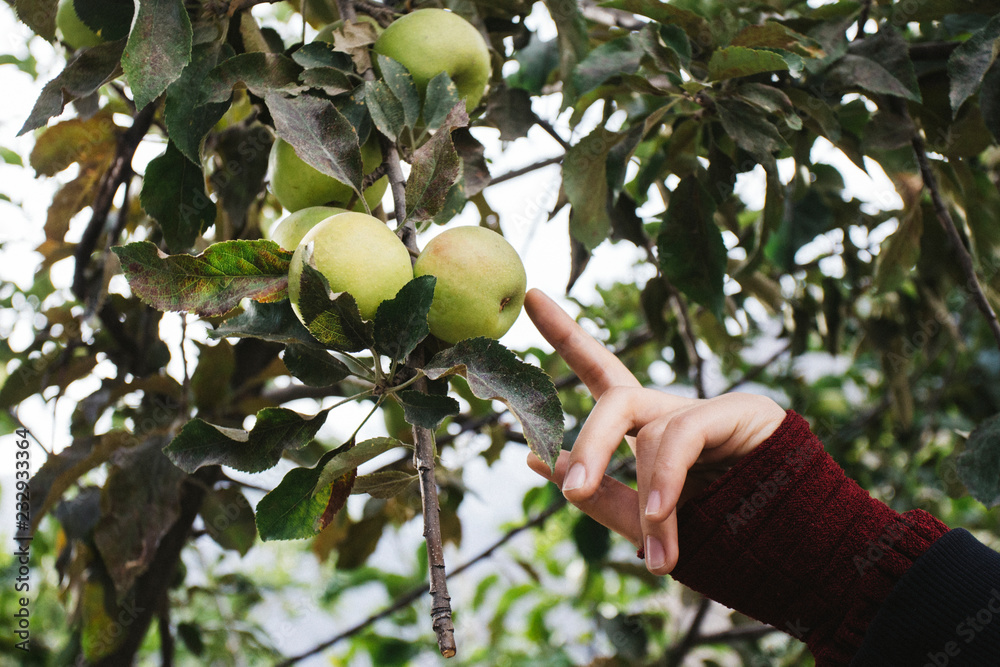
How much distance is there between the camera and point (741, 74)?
79cm

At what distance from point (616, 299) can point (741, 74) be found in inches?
54.7

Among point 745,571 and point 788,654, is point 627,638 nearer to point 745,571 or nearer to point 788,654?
point 788,654

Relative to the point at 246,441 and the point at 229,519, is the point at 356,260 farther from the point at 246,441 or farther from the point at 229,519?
the point at 229,519

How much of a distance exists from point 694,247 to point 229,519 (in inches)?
36.4

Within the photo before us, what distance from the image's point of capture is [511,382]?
1.65 feet

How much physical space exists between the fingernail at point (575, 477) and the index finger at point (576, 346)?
22 cm

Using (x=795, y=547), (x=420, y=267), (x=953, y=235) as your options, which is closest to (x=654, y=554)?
(x=795, y=547)

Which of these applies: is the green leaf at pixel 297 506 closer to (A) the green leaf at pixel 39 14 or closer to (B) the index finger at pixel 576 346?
(B) the index finger at pixel 576 346

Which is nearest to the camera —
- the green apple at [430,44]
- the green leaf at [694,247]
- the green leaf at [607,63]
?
the green apple at [430,44]

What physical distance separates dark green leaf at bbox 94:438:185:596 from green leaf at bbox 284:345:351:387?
0.44 meters

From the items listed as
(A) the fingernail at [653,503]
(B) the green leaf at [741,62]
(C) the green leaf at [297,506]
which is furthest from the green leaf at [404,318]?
(B) the green leaf at [741,62]

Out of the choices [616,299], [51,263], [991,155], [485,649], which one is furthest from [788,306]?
[485,649]

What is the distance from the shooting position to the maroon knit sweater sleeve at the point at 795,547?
70 centimetres

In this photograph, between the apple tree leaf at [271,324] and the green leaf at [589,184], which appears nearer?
the apple tree leaf at [271,324]
